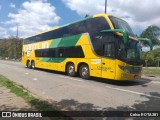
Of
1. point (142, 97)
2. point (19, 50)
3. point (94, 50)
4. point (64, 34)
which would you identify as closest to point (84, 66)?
point (94, 50)

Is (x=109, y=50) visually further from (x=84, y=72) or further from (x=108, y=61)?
(x=84, y=72)

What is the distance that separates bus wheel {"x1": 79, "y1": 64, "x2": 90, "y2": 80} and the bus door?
1776 mm

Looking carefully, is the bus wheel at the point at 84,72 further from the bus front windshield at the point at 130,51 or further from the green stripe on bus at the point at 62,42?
the bus front windshield at the point at 130,51

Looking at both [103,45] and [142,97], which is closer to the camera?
[142,97]

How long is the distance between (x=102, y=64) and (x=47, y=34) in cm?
884

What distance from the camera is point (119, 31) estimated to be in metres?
12.8

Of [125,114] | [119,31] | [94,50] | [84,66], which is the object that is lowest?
[125,114]

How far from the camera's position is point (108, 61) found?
44.7 feet

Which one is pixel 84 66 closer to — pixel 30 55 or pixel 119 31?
pixel 119 31

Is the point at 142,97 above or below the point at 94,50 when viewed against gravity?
below

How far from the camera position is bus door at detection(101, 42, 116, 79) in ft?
43.5

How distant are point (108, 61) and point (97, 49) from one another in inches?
48.7

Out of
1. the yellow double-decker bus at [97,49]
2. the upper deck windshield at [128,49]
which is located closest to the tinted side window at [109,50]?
the yellow double-decker bus at [97,49]

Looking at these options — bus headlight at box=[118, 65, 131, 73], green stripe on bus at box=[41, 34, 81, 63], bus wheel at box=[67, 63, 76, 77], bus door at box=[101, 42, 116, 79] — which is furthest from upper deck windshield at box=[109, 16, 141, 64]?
bus wheel at box=[67, 63, 76, 77]
